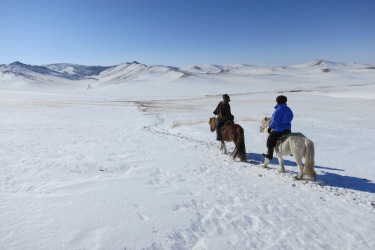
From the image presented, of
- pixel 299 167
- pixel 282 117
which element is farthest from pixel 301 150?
pixel 282 117

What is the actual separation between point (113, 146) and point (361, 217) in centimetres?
852

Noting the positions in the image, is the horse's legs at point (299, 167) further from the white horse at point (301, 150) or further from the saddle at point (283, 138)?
the saddle at point (283, 138)

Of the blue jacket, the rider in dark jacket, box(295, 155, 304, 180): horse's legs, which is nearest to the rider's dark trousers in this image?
the blue jacket

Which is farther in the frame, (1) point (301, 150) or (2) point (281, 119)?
(2) point (281, 119)

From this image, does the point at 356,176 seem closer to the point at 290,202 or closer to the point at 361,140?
the point at 290,202

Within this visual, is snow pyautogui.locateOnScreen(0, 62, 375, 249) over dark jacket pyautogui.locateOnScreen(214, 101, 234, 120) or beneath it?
beneath

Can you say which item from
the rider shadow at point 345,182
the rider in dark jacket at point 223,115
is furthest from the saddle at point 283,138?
the rider in dark jacket at point 223,115

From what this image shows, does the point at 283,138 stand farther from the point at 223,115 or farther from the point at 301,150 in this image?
the point at 223,115

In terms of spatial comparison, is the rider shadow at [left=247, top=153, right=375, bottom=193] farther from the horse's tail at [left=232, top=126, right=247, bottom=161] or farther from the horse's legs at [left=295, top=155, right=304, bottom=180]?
the horse's tail at [left=232, top=126, right=247, bottom=161]

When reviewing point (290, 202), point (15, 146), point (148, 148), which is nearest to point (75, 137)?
point (15, 146)

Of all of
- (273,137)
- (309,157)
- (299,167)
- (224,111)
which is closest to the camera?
(309,157)

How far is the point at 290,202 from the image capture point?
593 cm

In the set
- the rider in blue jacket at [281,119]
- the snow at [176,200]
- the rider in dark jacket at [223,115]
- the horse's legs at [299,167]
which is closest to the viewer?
the snow at [176,200]

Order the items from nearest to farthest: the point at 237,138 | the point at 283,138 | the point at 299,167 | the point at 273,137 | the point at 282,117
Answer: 1. the point at 299,167
2. the point at 282,117
3. the point at 283,138
4. the point at 273,137
5. the point at 237,138
